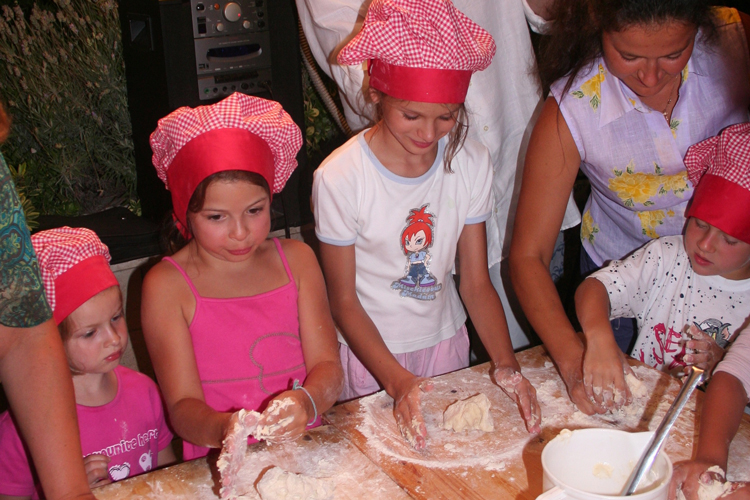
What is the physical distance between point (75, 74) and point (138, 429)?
205cm

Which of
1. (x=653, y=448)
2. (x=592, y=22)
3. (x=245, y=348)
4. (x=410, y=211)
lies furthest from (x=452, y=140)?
(x=653, y=448)

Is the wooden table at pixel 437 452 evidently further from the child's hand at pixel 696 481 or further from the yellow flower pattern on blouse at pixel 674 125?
the yellow flower pattern on blouse at pixel 674 125

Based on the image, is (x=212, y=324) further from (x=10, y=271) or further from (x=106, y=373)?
(x=10, y=271)

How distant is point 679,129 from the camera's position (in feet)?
5.89

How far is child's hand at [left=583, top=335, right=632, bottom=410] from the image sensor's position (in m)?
1.48

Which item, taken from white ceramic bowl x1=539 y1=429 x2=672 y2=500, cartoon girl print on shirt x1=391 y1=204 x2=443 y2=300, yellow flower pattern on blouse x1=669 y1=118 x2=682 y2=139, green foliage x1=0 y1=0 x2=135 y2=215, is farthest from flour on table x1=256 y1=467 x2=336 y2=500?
green foliage x1=0 y1=0 x2=135 y2=215

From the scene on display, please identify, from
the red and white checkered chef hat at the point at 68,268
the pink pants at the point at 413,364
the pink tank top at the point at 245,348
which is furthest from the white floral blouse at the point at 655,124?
the red and white checkered chef hat at the point at 68,268

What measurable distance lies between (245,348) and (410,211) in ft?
1.98

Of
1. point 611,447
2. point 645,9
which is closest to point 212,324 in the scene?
point 611,447

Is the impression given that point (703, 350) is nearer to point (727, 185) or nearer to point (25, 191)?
point (727, 185)

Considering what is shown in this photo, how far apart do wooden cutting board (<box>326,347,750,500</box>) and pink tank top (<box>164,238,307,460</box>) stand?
31 centimetres

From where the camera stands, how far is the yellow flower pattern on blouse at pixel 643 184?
1838 mm

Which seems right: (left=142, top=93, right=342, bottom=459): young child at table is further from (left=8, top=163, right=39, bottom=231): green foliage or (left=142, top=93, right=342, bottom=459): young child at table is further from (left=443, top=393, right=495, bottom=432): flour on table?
(left=8, top=163, right=39, bottom=231): green foliage

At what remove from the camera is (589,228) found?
2.10m
